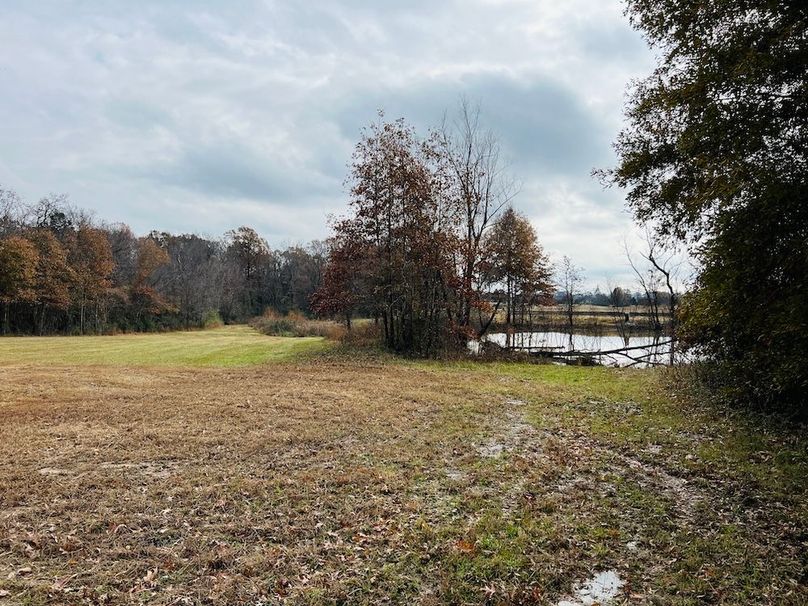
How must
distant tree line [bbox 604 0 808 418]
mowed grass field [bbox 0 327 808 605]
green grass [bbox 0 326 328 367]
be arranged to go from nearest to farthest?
mowed grass field [bbox 0 327 808 605] < distant tree line [bbox 604 0 808 418] < green grass [bbox 0 326 328 367]

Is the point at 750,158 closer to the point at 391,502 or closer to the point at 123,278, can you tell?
the point at 391,502

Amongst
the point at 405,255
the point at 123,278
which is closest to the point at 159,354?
the point at 405,255

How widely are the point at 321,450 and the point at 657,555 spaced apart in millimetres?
4239

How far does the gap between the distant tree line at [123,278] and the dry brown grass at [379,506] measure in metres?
21.1

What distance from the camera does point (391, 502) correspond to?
A: 15.6ft

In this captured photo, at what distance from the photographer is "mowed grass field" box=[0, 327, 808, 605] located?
335cm

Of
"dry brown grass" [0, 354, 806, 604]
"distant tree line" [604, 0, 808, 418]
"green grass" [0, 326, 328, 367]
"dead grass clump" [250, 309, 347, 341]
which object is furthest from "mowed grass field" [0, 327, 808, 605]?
"dead grass clump" [250, 309, 347, 341]

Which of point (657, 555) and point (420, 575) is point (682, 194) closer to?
point (657, 555)

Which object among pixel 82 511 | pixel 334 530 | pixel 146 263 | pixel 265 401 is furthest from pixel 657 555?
pixel 146 263

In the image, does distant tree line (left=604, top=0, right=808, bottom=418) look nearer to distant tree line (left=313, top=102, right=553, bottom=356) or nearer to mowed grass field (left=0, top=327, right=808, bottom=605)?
mowed grass field (left=0, top=327, right=808, bottom=605)

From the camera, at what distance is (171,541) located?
3.98 meters

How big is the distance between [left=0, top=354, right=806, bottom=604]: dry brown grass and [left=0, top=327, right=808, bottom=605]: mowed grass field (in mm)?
22

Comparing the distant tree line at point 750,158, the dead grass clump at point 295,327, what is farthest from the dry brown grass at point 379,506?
the dead grass clump at point 295,327

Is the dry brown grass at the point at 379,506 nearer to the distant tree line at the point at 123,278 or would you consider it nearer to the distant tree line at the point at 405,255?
the distant tree line at the point at 405,255
